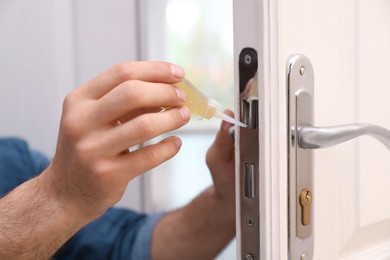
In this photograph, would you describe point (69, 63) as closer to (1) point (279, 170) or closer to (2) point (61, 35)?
(2) point (61, 35)

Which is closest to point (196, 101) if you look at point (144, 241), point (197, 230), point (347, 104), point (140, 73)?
point (140, 73)

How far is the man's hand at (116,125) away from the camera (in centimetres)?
41

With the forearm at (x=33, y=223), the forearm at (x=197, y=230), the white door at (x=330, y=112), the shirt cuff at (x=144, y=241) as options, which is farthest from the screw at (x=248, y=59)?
the shirt cuff at (x=144, y=241)

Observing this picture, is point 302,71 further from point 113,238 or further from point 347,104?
point 113,238

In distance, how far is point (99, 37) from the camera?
3.74 ft

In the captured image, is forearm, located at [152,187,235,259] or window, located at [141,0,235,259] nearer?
forearm, located at [152,187,235,259]

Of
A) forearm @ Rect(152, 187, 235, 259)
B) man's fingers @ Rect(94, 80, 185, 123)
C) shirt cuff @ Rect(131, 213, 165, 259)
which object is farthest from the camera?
shirt cuff @ Rect(131, 213, 165, 259)

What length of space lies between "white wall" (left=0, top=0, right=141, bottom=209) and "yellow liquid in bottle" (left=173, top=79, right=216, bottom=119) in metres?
0.73

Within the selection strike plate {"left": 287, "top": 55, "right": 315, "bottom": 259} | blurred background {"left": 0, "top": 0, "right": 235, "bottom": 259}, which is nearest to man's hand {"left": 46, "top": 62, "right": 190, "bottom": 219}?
strike plate {"left": 287, "top": 55, "right": 315, "bottom": 259}

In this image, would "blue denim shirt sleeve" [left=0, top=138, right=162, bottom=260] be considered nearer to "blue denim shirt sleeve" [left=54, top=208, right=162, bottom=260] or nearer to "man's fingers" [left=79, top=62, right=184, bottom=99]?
"blue denim shirt sleeve" [left=54, top=208, right=162, bottom=260]

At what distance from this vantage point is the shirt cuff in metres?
0.94

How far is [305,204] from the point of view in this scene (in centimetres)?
43

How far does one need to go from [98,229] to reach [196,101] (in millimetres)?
631

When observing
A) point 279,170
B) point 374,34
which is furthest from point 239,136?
point 374,34
